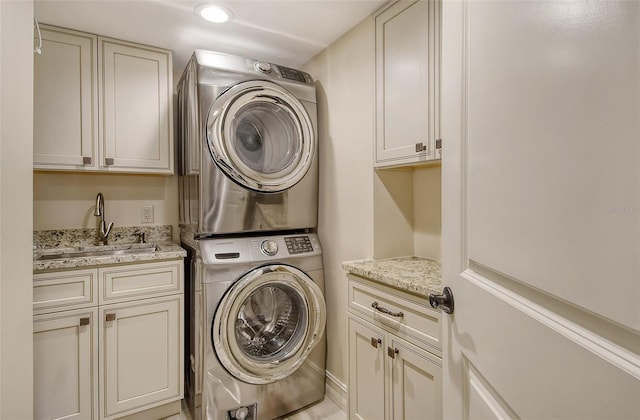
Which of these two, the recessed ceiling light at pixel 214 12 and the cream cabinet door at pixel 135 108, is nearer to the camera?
the recessed ceiling light at pixel 214 12

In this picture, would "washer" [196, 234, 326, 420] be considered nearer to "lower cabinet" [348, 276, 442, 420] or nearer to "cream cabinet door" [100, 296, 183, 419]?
"cream cabinet door" [100, 296, 183, 419]

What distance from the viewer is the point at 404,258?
6.28 feet

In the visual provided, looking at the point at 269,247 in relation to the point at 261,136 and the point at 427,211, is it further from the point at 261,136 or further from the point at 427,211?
the point at 427,211

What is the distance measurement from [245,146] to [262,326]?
1144mm

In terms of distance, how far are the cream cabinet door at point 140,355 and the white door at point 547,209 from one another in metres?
1.72

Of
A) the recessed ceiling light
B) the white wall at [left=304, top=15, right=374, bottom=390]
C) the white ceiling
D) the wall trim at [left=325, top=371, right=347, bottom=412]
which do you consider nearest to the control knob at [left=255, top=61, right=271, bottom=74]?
the white ceiling

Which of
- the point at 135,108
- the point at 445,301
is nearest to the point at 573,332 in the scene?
the point at 445,301

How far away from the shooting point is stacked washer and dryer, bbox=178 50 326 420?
183cm

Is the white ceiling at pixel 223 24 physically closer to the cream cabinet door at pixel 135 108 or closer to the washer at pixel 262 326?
the cream cabinet door at pixel 135 108

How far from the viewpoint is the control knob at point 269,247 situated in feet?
6.46

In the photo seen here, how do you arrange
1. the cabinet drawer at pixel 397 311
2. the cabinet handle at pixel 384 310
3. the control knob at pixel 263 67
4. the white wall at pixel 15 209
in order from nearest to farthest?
the white wall at pixel 15 209 < the cabinet drawer at pixel 397 311 < the cabinet handle at pixel 384 310 < the control knob at pixel 263 67

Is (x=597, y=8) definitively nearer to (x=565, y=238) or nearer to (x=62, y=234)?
(x=565, y=238)

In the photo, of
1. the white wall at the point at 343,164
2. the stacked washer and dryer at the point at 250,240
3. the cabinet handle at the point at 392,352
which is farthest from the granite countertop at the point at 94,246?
the cabinet handle at the point at 392,352

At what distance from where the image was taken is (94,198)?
2.31m
